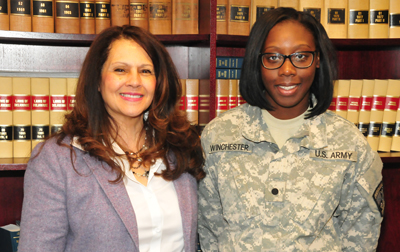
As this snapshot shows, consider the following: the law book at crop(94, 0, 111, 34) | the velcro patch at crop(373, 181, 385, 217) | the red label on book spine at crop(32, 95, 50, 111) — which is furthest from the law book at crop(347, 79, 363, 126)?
the red label on book spine at crop(32, 95, 50, 111)

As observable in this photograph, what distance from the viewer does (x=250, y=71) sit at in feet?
5.24

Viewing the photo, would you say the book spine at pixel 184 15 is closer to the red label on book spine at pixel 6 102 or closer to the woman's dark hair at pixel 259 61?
the woman's dark hair at pixel 259 61

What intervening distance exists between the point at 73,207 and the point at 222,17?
1.13 meters

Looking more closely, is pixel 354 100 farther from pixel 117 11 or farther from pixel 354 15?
pixel 117 11

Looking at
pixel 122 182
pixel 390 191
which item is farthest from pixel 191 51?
pixel 390 191

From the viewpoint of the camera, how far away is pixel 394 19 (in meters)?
2.04

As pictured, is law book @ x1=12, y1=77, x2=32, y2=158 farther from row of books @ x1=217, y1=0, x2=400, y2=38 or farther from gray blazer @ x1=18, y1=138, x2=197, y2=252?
row of books @ x1=217, y1=0, x2=400, y2=38

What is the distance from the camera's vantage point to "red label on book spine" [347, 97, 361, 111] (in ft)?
6.85

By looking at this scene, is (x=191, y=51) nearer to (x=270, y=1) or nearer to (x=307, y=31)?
(x=270, y=1)

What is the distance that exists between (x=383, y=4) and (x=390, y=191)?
117 cm

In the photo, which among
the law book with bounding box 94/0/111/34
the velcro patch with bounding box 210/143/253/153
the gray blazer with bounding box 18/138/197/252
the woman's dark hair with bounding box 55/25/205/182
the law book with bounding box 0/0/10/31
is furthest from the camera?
the law book with bounding box 94/0/111/34

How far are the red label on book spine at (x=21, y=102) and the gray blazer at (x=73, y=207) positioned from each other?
633 millimetres

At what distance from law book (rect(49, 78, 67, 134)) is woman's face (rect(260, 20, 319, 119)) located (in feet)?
3.18

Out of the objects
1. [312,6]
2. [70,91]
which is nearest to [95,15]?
[70,91]
